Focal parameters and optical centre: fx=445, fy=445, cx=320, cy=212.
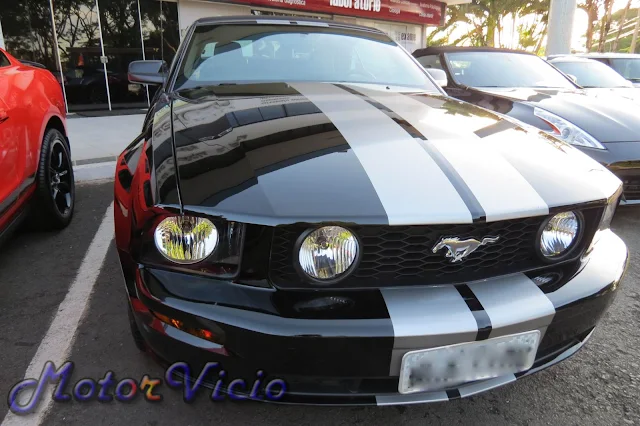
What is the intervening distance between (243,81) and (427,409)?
70.7 inches

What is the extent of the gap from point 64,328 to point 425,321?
1734mm

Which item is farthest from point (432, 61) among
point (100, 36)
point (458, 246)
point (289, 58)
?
point (100, 36)

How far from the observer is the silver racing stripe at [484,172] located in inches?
51.9

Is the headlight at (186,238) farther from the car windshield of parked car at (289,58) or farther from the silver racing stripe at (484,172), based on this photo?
the car windshield of parked car at (289,58)

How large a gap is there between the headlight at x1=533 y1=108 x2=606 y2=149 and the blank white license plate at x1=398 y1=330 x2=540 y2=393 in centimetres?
274

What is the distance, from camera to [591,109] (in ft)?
12.7

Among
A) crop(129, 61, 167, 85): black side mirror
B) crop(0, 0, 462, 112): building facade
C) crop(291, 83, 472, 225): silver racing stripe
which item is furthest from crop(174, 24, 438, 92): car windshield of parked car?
crop(0, 0, 462, 112): building facade

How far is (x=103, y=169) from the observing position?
4.77 m

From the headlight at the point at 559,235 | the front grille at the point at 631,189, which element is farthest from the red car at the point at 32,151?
the front grille at the point at 631,189

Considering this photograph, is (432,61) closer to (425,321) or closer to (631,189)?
(631,189)

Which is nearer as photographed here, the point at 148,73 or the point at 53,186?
the point at 148,73

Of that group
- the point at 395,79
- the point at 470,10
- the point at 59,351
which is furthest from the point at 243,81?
the point at 470,10

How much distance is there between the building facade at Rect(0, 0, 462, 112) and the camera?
27.8 ft

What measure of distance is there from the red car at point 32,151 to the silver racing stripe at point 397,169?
173 centimetres
